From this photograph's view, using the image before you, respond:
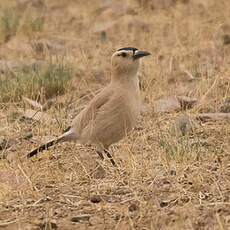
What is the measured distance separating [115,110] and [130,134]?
2.89ft

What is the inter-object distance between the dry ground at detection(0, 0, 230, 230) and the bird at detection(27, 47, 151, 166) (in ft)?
0.55

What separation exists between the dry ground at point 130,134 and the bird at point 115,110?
168 millimetres

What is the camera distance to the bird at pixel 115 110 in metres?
4.11

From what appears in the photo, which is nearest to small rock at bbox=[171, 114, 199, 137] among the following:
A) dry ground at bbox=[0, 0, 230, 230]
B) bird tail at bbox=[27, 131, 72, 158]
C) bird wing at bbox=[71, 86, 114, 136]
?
dry ground at bbox=[0, 0, 230, 230]

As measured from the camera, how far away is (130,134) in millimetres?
4961

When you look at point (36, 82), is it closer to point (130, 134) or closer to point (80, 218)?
point (130, 134)

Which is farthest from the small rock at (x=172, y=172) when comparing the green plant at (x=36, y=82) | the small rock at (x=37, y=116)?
the green plant at (x=36, y=82)

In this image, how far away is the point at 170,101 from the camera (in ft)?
18.9

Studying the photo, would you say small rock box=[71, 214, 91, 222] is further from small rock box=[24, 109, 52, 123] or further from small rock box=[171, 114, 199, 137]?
small rock box=[24, 109, 52, 123]

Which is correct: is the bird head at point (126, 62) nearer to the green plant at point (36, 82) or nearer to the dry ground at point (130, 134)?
the dry ground at point (130, 134)

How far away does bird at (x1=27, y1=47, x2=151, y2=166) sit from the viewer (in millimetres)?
4113

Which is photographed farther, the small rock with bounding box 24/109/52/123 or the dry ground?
the small rock with bounding box 24/109/52/123

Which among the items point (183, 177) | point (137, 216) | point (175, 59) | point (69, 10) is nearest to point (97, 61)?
point (175, 59)


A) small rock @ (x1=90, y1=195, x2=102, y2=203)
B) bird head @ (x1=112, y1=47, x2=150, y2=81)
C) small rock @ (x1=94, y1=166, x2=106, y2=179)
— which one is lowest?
small rock @ (x1=94, y1=166, x2=106, y2=179)
